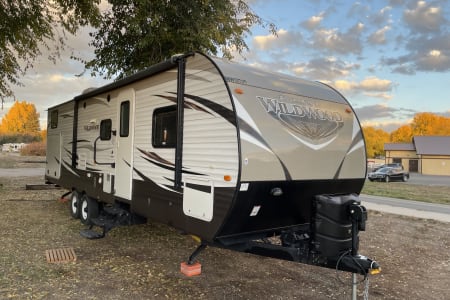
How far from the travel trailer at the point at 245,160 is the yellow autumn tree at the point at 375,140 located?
255ft

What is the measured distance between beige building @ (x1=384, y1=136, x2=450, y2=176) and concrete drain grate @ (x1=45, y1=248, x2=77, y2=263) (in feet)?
176

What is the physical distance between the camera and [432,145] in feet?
172

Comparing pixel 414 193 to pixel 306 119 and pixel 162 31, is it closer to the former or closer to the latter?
pixel 162 31

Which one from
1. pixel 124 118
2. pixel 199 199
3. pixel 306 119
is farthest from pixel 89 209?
pixel 306 119

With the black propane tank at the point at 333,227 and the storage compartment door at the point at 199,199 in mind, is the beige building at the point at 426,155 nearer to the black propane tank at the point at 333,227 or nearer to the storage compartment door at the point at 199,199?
the black propane tank at the point at 333,227

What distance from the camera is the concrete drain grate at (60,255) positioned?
6.09 meters

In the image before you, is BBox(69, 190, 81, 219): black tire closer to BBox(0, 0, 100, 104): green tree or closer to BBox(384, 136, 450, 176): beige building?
BBox(0, 0, 100, 104): green tree

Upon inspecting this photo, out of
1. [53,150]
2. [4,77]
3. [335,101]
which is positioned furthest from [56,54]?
[335,101]

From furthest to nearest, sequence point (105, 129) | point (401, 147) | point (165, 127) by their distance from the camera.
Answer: point (401, 147) → point (105, 129) → point (165, 127)

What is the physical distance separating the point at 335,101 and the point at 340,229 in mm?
2177

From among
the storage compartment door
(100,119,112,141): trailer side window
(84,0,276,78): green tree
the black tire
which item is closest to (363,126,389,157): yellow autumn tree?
(84,0,276,78): green tree

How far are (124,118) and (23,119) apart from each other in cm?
7943

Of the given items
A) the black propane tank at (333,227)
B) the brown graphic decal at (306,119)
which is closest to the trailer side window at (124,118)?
the brown graphic decal at (306,119)

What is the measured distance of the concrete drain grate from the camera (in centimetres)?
609
